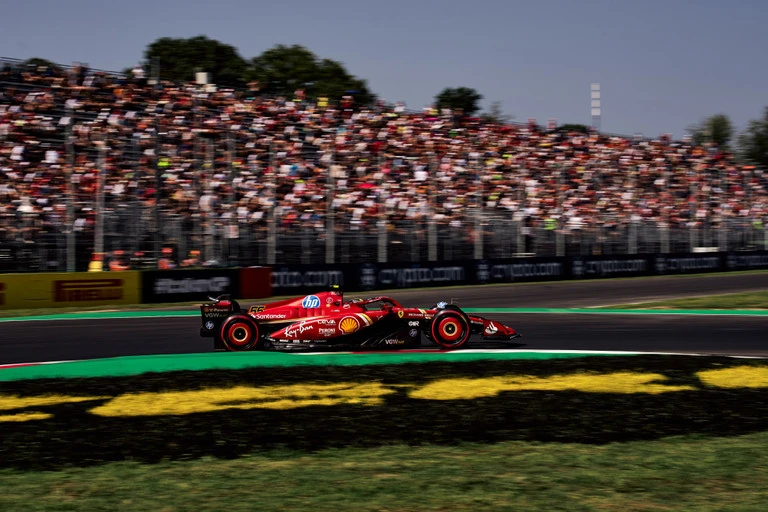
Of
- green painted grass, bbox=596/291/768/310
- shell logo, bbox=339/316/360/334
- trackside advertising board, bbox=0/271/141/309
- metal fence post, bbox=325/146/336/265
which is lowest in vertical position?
green painted grass, bbox=596/291/768/310

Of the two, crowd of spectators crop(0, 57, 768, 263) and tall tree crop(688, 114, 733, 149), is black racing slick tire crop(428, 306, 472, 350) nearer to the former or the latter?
crowd of spectators crop(0, 57, 768, 263)

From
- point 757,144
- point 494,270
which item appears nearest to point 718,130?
point 757,144

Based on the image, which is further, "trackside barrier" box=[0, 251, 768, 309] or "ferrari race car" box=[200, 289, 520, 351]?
"trackside barrier" box=[0, 251, 768, 309]

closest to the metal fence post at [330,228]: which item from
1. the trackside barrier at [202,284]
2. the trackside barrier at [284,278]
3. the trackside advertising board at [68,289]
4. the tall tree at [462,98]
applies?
the trackside barrier at [284,278]

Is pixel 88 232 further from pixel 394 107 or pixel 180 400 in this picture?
pixel 394 107

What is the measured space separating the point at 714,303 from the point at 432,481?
1801cm

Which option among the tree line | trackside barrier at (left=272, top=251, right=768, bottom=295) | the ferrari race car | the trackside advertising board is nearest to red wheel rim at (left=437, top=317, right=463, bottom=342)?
the ferrari race car

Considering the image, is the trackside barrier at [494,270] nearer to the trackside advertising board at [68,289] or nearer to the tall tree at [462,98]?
the trackside advertising board at [68,289]

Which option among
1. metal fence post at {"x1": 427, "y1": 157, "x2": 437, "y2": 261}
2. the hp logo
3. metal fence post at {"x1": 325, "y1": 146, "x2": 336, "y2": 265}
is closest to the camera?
the hp logo

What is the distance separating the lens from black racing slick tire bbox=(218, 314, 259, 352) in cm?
1249

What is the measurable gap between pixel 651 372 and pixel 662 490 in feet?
17.4

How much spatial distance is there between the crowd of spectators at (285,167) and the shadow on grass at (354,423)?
1144 centimetres

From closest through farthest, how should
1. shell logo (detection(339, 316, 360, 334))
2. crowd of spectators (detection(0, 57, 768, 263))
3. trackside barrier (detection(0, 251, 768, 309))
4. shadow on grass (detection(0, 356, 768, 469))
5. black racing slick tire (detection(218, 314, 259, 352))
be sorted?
shadow on grass (detection(0, 356, 768, 469)) → shell logo (detection(339, 316, 360, 334)) → black racing slick tire (detection(218, 314, 259, 352)) → trackside barrier (detection(0, 251, 768, 309)) → crowd of spectators (detection(0, 57, 768, 263))

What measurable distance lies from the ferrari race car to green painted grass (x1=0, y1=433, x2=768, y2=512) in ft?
17.1
